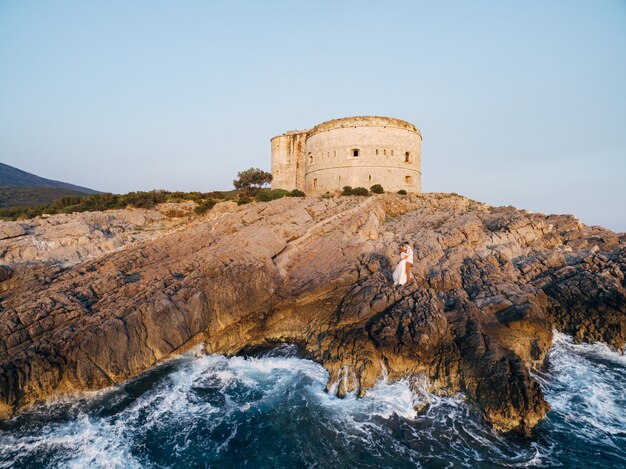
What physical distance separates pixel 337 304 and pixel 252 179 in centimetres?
3629

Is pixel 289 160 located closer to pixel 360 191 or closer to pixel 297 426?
pixel 360 191

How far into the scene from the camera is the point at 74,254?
23141mm

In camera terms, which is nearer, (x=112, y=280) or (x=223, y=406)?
(x=223, y=406)

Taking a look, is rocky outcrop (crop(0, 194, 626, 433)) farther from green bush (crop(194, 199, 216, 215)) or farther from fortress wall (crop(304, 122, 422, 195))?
fortress wall (crop(304, 122, 422, 195))

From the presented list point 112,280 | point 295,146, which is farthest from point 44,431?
point 295,146

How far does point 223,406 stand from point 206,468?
2.76m

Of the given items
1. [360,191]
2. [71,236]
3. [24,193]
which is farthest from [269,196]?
[24,193]

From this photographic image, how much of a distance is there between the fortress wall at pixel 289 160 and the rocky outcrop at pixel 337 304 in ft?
60.9

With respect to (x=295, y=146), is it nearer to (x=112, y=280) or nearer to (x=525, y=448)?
(x=112, y=280)

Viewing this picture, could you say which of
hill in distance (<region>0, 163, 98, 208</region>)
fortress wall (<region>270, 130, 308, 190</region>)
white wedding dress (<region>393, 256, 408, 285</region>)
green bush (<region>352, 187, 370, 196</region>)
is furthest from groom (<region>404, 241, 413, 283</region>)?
hill in distance (<region>0, 163, 98, 208</region>)

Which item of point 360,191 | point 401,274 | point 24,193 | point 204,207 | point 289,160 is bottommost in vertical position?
point 401,274

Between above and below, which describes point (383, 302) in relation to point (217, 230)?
below

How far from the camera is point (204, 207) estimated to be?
3397cm

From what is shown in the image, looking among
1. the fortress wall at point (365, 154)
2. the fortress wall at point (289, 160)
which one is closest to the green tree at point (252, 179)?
the fortress wall at point (289, 160)
